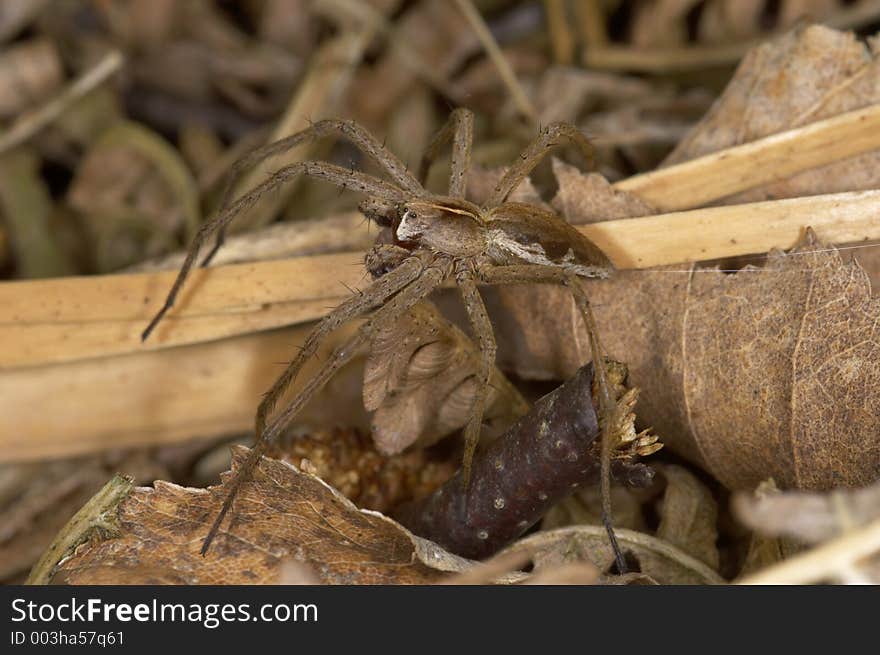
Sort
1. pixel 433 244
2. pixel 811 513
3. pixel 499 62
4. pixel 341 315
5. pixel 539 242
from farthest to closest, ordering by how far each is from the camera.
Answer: pixel 499 62, pixel 433 244, pixel 539 242, pixel 341 315, pixel 811 513

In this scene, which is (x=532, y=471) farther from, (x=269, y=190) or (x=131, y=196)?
(x=131, y=196)

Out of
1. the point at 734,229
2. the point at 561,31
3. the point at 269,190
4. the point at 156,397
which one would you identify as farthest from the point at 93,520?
the point at 561,31

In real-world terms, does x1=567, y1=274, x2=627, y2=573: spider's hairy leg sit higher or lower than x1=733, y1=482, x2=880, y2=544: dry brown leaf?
higher

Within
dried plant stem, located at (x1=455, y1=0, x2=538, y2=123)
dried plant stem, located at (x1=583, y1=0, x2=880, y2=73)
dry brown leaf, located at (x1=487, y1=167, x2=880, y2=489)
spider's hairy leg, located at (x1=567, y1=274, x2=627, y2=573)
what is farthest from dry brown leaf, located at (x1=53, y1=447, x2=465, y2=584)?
dried plant stem, located at (x1=583, y1=0, x2=880, y2=73)

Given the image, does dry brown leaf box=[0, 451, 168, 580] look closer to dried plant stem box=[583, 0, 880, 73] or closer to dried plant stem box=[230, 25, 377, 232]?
dried plant stem box=[230, 25, 377, 232]

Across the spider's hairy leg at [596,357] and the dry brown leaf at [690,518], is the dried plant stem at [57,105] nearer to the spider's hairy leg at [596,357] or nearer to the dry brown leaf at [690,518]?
the spider's hairy leg at [596,357]

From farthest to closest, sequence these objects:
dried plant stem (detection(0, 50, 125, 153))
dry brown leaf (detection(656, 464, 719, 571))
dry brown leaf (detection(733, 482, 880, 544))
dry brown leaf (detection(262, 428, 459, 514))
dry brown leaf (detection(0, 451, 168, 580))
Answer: dried plant stem (detection(0, 50, 125, 153)) < dry brown leaf (detection(0, 451, 168, 580)) < dry brown leaf (detection(262, 428, 459, 514)) < dry brown leaf (detection(656, 464, 719, 571)) < dry brown leaf (detection(733, 482, 880, 544))

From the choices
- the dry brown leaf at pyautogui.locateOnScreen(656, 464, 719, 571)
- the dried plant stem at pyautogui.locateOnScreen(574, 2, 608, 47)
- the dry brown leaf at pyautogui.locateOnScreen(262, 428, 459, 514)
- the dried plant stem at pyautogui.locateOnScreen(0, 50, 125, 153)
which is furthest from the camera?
the dried plant stem at pyautogui.locateOnScreen(574, 2, 608, 47)
